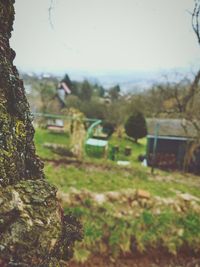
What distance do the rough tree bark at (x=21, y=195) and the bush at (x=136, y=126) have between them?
16.7 metres

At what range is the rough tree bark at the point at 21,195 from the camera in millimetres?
858

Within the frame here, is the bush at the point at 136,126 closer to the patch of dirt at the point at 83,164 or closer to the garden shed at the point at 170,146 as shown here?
the garden shed at the point at 170,146

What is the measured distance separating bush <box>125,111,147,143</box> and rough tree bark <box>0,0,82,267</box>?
16.7m

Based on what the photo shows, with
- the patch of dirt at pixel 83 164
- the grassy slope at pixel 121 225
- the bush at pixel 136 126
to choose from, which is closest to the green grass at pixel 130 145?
the bush at pixel 136 126

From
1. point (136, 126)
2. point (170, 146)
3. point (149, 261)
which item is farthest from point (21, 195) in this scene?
point (136, 126)

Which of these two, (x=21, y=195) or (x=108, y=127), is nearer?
(x=21, y=195)

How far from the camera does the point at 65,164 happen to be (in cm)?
757

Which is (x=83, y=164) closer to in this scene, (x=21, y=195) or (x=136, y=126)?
(x=21, y=195)

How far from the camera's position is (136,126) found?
1889cm

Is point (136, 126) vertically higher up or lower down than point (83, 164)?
lower down

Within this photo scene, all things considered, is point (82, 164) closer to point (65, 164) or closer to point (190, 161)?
point (65, 164)

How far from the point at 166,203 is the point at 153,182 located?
1.60 meters

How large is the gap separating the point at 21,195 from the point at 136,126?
1811 cm

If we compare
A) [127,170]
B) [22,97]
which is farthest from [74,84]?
[22,97]
